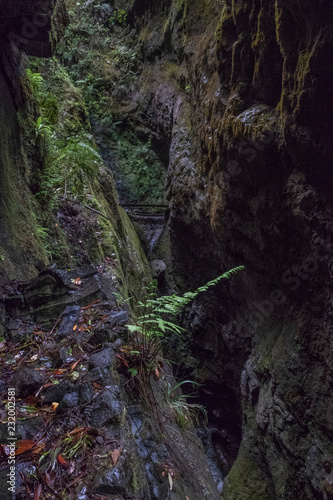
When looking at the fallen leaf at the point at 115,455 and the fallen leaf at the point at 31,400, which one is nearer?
the fallen leaf at the point at 115,455

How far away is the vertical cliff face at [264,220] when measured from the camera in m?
3.53

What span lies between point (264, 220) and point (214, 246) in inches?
80.4

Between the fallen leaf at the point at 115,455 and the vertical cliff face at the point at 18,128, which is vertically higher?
the vertical cliff face at the point at 18,128

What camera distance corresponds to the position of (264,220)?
4.83 m

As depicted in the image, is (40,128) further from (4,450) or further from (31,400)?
(4,450)

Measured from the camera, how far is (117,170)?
11664 mm

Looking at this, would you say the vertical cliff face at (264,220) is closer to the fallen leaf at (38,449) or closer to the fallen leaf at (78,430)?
the fallen leaf at (78,430)

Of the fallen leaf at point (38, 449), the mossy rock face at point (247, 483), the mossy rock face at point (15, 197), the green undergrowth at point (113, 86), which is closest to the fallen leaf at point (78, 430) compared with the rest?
the fallen leaf at point (38, 449)

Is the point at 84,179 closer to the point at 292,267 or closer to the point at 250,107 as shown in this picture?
the point at 250,107

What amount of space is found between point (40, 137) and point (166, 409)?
482 centimetres

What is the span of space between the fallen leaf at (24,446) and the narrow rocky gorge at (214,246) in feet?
0.16

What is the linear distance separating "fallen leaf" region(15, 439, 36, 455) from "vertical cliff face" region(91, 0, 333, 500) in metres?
3.22

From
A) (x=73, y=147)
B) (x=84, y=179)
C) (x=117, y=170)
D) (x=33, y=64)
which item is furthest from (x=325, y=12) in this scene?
(x=117, y=170)

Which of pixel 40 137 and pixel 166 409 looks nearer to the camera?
pixel 166 409
